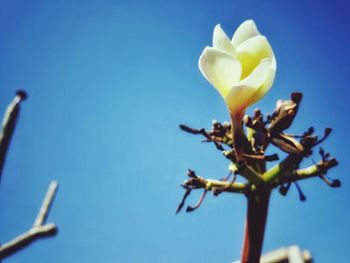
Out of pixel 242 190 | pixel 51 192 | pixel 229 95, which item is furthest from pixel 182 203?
Answer: pixel 51 192

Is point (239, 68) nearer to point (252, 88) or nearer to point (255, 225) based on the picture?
point (252, 88)

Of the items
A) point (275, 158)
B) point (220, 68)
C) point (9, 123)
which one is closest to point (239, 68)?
point (220, 68)

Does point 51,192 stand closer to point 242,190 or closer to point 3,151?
point 3,151

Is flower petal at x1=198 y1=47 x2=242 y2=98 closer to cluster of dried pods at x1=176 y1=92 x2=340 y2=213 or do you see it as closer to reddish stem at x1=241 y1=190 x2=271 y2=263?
cluster of dried pods at x1=176 y1=92 x2=340 y2=213

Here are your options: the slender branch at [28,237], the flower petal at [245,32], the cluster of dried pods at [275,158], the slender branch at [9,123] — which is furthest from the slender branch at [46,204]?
the flower petal at [245,32]

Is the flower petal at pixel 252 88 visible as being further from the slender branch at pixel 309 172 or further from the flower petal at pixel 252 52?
the slender branch at pixel 309 172

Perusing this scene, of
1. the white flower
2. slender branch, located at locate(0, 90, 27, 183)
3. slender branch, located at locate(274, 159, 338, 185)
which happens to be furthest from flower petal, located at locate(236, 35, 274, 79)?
slender branch, located at locate(0, 90, 27, 183)
